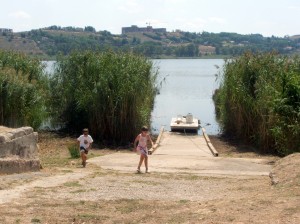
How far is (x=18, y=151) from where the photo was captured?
584 inches

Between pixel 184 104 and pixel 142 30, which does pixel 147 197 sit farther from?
pixel 142 30

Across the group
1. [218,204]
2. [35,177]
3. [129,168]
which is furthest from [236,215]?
[129,168]

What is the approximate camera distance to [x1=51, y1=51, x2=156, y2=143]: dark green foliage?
1038 inches

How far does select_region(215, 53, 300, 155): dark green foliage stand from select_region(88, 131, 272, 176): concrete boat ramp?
1.50 metres

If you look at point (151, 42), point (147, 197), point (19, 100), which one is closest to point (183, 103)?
point (19, 100)

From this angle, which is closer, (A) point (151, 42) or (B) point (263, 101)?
(B) point (263, 101)

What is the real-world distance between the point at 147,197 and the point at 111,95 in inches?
587

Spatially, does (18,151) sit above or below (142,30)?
below

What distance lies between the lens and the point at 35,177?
1384cm

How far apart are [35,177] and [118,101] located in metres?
12.6

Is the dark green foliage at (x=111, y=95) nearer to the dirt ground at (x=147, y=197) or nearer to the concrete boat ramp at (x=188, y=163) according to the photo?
the concrete boat ramp at (x=188, y=163)

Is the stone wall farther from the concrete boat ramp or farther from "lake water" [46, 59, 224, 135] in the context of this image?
"lake water" [46, 59, 224, 135]

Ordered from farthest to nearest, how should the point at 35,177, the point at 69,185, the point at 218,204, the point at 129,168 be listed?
the point at 129,168 → the point at 35,177 → the point at 69,185 → the point at 218,204

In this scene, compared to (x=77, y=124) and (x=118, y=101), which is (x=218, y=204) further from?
(x=77, y=124)
